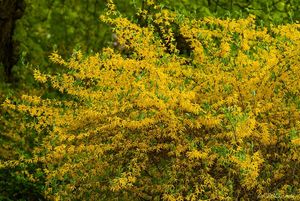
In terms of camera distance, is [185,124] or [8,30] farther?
[8,30]

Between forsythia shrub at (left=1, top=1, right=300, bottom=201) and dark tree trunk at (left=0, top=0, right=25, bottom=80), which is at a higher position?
forsythia shrub at (left=1, top=1, right=300, bottom=201)

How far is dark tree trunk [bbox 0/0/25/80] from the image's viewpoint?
10602mm

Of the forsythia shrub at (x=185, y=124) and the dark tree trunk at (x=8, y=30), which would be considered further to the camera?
the dark tree trunk at (x=8, y=30)

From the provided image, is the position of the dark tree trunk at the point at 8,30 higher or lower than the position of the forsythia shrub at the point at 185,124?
lower

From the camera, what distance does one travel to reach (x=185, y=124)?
5.43m

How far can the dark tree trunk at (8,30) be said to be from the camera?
417 inches

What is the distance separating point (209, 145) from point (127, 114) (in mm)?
749

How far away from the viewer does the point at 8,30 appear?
1105 cm

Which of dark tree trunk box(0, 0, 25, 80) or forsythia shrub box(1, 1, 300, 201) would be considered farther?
dark tree trunk box(0, 0, 25, 80)

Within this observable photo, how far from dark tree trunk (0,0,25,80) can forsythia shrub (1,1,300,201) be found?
471 centimetres

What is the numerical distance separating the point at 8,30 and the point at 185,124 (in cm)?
637

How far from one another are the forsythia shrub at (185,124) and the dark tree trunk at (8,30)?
15.4 ft

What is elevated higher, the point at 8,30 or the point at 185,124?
the point at 185,124

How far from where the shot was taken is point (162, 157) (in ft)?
18.9
